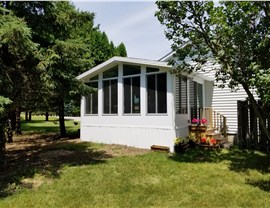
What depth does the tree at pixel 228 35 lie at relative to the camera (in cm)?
704

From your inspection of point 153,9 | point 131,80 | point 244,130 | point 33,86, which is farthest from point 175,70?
point 33,86

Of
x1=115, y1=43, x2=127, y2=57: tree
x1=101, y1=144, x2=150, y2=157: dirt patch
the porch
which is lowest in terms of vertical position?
x1=101, y1=144, x2=150, y2=157: dirt patch

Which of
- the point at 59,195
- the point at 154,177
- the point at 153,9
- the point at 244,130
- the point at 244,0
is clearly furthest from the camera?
the point at 244,130

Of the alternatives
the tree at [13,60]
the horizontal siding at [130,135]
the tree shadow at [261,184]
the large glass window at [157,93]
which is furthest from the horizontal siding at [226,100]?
the tree at [13,60]

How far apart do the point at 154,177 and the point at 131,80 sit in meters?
6.01

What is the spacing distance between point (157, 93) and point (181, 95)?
112 centimetres

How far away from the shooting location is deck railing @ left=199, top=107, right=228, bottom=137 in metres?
13.3

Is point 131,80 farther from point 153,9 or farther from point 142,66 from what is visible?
point 153,9

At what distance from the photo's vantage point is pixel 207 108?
44.9ft

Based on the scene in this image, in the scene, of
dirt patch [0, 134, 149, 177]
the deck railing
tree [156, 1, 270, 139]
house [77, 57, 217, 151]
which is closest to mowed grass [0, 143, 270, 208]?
dirt patch [0, 134, 149, 177]

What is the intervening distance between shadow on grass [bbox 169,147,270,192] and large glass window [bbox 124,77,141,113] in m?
3.07

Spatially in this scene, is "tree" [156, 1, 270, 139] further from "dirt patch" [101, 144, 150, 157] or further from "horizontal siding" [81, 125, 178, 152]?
"dirt patch" [101, 144, 150, 157]

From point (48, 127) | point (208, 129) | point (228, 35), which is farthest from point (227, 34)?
point (48, 127)

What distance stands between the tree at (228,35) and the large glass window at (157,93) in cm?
236
